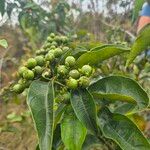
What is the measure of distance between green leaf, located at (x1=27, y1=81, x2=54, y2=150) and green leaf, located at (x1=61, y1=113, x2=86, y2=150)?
0.30ft

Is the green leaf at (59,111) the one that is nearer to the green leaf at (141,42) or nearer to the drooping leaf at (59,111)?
the drooping leaf at (59,111)

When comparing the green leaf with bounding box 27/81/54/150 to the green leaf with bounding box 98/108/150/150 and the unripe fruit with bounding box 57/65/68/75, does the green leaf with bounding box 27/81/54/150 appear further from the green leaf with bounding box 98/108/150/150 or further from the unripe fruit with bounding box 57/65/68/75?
the green leaf with bounding box 98/108/150/150

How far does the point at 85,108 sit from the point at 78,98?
0.13 feet

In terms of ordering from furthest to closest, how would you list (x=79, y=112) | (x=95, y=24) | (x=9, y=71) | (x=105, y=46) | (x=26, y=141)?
(x=9, y=71), (x=95, y=24), (x=26, y=141), (x=105, y=46), (x=79, y=112)

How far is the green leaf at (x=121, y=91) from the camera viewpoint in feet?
3.92

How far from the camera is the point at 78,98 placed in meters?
1.20

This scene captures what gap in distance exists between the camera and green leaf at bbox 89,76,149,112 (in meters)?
1.20

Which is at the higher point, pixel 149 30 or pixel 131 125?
pixel 149 30

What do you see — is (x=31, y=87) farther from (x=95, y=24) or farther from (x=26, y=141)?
(x=95, y=24)

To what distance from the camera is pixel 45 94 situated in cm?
117

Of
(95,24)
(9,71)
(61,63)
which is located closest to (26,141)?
(95,24)

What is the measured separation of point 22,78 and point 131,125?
0.33 m

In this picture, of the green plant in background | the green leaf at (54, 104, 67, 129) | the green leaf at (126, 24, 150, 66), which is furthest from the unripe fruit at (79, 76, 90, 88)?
the green leaf at (126, 24, 150, 66)

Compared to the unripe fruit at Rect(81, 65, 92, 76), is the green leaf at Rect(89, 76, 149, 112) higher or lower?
lower
